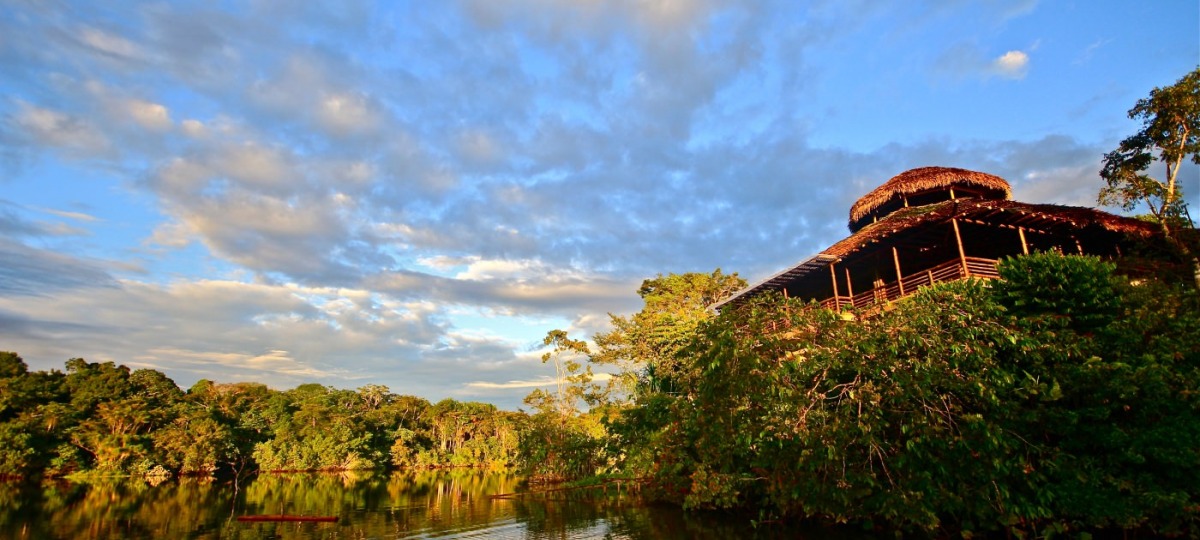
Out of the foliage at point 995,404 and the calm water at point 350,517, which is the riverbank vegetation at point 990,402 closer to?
the foliage at point 995,404

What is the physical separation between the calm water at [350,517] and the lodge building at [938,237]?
21.2ft

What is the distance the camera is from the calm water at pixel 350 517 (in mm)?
14312

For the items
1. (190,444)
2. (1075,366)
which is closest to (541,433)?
(1075,366)

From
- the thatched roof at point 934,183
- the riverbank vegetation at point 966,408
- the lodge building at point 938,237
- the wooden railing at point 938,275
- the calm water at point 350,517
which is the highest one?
the thatched roof at point 934,183

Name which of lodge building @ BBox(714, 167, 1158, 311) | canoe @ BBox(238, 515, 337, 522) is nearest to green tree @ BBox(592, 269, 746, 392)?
lodge building @ BBox(714, 167, 1158, 311)

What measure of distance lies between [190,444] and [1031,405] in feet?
144

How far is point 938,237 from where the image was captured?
62.0ft

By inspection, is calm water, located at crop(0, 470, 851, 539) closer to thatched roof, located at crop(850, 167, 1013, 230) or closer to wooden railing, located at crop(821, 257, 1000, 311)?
wooden railing, located at crop(821, 257, 1000, 311)

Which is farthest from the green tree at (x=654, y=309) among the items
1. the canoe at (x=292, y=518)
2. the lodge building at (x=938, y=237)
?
the canoe at (x=292, y=518)

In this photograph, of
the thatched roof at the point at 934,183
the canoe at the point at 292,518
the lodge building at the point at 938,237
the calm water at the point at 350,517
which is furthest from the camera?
the thatched roof at the point at 934,183

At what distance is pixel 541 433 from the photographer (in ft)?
86.6

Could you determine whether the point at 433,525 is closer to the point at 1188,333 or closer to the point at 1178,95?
the point at 1188,333

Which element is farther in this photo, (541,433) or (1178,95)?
(541,433)

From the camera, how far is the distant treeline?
34031 millimetres
